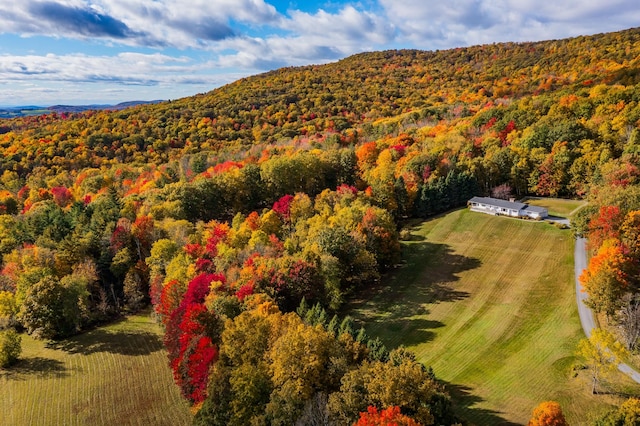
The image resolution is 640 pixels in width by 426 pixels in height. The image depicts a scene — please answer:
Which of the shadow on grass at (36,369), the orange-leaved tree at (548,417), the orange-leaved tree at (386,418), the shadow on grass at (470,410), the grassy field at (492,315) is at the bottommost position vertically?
the shadow on grass at (36,369)

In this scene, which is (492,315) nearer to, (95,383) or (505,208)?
(505,208)

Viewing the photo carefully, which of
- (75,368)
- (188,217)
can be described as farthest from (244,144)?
(75,368)

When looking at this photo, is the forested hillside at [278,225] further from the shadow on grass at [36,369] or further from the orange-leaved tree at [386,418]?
the shadow on grass at [36,369]

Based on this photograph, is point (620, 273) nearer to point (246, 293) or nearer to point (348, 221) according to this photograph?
point (348, 221)

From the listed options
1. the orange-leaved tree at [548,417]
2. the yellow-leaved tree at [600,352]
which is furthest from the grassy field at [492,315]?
the orange-leaved tree at [548,417]

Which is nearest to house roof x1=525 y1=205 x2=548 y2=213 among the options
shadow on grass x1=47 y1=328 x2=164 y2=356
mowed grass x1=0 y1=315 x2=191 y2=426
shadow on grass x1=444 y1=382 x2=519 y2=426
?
shadow on grass x1=444 y1=382 x2=519 y2=426
